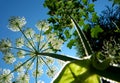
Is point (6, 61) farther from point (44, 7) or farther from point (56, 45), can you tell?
point (44, 7)

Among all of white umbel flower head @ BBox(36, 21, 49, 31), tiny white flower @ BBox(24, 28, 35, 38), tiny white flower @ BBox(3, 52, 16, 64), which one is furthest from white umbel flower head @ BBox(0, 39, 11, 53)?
white umbel flower head @ BBox(36, 21, 49, 31)

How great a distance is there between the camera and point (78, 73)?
0.48 meters

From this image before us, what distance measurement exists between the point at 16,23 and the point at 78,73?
126 inches

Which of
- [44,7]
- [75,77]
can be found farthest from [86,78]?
[44,7]

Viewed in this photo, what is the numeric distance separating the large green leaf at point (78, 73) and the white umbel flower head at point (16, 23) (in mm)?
2965

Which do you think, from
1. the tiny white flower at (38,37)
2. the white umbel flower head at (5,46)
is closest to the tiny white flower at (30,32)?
the tiny white flower at (38,37)

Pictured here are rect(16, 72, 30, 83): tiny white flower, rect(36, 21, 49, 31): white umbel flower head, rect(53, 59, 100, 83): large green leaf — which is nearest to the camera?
rect(53, 59, 100, 83): large green leaf

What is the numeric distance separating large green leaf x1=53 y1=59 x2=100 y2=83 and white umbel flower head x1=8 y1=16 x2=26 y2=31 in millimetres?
2965

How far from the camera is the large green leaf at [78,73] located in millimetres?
464

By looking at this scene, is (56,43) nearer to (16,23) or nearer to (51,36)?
(51,36)

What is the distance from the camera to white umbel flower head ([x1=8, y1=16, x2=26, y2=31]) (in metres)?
3.44

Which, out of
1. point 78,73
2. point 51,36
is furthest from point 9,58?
point 78,73

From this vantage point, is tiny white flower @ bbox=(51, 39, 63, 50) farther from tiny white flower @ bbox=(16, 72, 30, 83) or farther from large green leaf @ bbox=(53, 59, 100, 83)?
large green leaf @ bbox=(53, 59, 100, 83)

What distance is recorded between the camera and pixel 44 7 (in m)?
4.12
